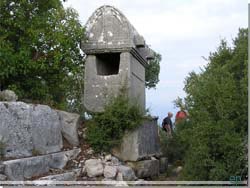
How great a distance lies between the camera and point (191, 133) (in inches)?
303

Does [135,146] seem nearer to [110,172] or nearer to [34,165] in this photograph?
[110,172]

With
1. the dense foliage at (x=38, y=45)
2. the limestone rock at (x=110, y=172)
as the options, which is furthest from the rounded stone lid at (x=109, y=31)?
the limestone rock at (x=110, y=172)

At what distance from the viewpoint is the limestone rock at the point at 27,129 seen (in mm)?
7535

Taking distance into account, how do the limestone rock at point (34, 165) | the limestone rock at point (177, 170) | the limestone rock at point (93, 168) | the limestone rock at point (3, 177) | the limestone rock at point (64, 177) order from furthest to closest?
1. the limestone rock at point (177, 170)
2. the limestone rock at point (93, 168)
3. the limestone rock at point (64, 177)
4. the limestone rock at point (34, 165)
5. the limestone rock at point (3, 177)

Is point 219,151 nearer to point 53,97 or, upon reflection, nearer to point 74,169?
point 74,169

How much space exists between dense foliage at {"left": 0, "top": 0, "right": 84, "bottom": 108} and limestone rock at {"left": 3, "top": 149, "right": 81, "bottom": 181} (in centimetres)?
164

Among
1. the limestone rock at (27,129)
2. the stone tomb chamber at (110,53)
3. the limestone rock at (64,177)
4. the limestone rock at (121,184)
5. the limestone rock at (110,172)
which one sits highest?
the stone tomb chamber at (110,53)

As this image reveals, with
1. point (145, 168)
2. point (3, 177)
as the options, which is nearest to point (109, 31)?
point (145, 168)

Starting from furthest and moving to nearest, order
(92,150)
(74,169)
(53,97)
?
(53,97) → (92,150) → (74,169)

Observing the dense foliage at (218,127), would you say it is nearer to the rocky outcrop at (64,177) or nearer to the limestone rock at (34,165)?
the rocky outcrop at (64,177)

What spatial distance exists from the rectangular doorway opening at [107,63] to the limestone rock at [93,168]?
2426mm

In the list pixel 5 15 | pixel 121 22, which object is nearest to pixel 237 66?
pixel 121 22

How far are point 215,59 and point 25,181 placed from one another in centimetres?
417

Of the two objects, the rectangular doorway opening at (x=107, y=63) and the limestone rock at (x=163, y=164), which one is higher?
the rectangular doorway opening at (x=107, y=63)
